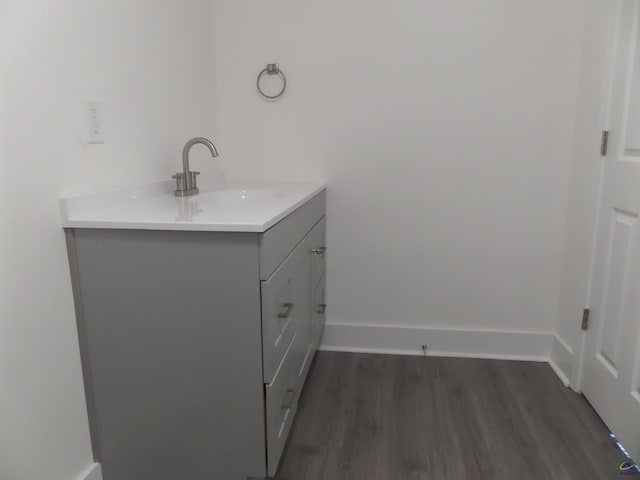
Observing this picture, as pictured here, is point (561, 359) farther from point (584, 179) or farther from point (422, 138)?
point (422, 138)

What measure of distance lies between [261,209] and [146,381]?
0.57 meters

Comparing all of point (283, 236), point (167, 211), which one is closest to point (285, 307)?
point (283, 236)

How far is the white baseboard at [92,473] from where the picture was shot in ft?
4.41

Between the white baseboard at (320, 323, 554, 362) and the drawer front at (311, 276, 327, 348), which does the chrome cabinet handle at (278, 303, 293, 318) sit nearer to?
the drawer front at (311, 276, 327, 348)

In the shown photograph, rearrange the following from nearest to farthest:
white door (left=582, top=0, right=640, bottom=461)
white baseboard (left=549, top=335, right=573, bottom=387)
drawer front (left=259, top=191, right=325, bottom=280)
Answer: drawer front (left=259, top=191, right=325, bottom=280) → white door (left=582, top=0, right=640, bottom=461) → white baseboard (left=549, top=335, right=573, bottom=387)

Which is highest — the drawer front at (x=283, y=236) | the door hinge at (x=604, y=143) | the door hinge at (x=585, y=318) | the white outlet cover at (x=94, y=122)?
the white outlet cover at (x=94, y=122)

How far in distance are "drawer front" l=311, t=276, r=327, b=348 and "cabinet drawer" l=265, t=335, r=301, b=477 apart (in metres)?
0.36

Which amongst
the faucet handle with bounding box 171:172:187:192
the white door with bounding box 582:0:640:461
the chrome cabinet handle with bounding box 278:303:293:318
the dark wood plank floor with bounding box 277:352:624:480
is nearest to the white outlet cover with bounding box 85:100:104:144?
the faucet handle with bounding box 171:172:187:192

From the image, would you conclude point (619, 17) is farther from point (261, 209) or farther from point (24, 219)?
point (24, 219)

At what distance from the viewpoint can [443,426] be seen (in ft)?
5.85

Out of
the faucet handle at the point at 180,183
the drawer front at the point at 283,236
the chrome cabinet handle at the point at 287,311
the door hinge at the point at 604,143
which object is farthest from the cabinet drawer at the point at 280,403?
the door hinge at the point at 604,143

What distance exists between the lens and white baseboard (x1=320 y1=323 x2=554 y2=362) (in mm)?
2322

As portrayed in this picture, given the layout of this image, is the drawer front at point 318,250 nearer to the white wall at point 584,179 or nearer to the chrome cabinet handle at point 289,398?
the chrome cabinet handle at point 289,398

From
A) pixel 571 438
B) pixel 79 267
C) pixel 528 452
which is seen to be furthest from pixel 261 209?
pixel 571 438
